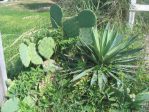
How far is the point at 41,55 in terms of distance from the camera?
194 inches

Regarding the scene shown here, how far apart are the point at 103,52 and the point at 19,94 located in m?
1.24

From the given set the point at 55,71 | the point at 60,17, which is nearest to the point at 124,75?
the point at 55,71

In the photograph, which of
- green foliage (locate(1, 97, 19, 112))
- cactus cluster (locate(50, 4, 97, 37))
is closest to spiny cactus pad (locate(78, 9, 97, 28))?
cactus cluster (locate(50, 4, 97, 37))

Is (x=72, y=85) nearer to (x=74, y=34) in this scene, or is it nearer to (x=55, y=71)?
(x=55, y=71)

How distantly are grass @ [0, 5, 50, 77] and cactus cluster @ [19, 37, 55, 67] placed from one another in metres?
0.52

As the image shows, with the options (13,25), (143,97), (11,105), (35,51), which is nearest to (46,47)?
(35,51)

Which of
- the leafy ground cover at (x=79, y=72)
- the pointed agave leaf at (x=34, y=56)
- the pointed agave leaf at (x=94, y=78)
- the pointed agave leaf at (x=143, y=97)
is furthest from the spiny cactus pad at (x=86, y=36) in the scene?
the pointed agave leaf at (x=143, y=97)

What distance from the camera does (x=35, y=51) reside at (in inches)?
193

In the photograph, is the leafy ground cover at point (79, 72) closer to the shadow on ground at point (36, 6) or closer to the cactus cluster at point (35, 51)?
the cactus cluster at point (35, 51)

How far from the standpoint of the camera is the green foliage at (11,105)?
4.32 meters

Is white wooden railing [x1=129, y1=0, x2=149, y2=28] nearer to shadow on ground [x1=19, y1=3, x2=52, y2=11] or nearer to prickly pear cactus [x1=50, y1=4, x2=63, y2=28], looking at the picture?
prickly pear cactus [x1=50, y1=4, x2=63, y2=28]

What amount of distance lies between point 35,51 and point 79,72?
69cm

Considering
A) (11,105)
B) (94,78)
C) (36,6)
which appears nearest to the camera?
(11,105)

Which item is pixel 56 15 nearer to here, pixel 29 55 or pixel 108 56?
pixel 29 55
